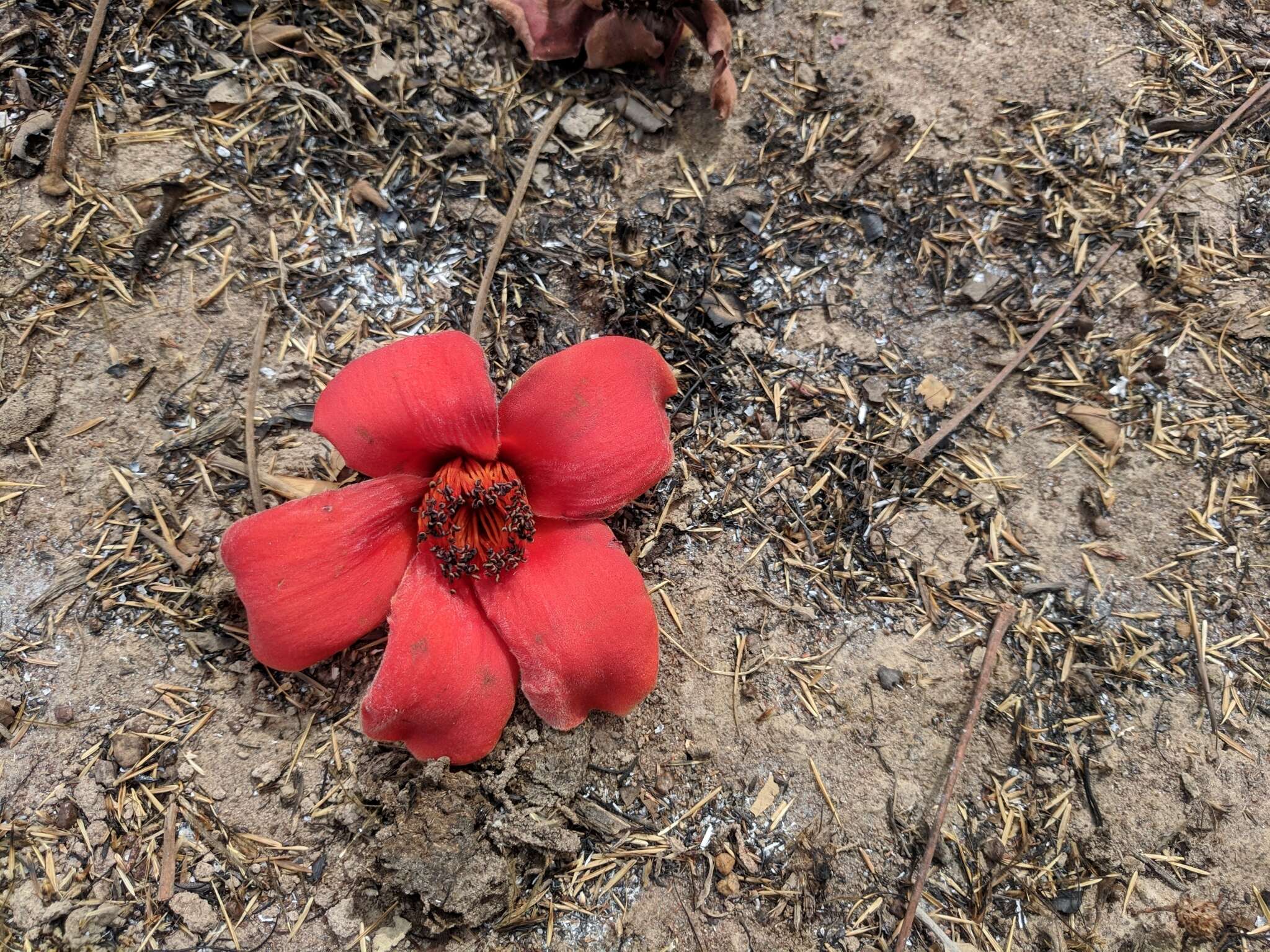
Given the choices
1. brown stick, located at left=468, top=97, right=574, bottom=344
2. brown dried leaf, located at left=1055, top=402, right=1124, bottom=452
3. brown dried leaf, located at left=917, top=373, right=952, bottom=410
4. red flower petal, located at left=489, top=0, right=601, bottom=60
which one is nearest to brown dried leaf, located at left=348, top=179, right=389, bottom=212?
brown stick, located at left=468, top=97, right=574, bottom=344

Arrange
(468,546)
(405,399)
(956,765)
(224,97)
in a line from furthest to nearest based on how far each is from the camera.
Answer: (224,97)
(956,765)
(468,546)
(405,399)

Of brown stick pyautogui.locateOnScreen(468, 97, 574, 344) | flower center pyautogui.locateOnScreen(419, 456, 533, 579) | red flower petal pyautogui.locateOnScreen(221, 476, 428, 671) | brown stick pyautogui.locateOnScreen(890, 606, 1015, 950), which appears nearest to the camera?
red flower petal pyautogui.locateOnScreen(221, 476, 428, 671)

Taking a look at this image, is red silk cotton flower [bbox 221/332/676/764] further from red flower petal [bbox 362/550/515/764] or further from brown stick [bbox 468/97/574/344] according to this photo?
brown stick [bbox 468/97/574/344]

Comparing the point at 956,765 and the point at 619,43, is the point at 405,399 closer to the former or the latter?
the point at 619,43

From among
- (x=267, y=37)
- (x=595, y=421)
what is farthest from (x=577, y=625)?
(x=267, y=37)

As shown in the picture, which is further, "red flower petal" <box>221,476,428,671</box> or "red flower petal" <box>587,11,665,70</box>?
"red flower petal" <box>587,11,665,70</box>

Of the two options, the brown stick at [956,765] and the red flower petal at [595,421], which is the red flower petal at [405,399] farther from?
the brown stick at [956,765]

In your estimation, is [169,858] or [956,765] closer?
[169,858]
